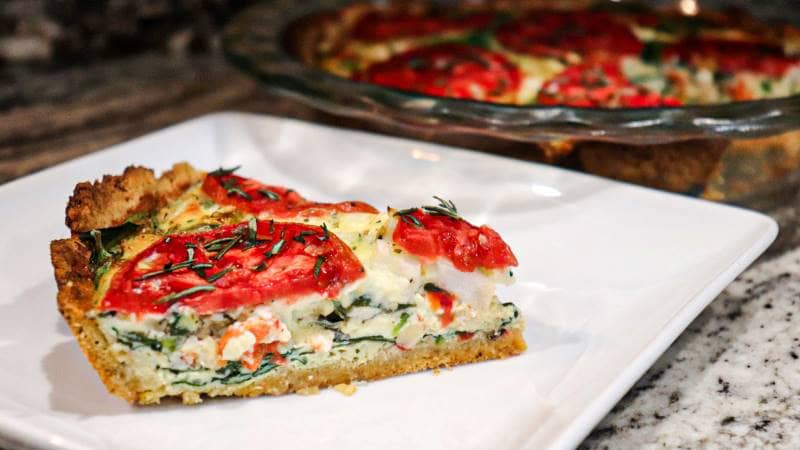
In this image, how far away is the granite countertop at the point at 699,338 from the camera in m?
1.64

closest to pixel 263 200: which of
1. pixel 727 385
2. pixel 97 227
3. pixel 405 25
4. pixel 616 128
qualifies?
Answer: pixel 97 227

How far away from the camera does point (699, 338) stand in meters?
1.96

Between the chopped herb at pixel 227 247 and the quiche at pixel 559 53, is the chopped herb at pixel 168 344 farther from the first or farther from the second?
the quiche at pixel 559 53

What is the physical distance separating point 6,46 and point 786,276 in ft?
11.8

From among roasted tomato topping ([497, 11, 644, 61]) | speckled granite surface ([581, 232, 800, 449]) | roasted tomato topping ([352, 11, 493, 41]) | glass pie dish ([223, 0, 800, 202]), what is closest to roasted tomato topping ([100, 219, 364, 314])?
speckled granite surface ([581, 232, 800, 449])

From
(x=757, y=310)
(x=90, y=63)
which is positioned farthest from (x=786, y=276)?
(x=90, y=63)

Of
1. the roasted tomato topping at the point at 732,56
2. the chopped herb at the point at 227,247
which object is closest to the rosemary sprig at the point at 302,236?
the chopped herb at the point at 227,247

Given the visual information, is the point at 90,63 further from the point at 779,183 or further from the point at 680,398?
the point at 680,398

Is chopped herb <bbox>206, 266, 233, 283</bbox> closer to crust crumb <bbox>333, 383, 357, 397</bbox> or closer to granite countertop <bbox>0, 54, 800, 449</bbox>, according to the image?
crust crumb <bbox>333, 383, 357, 397</bbox>

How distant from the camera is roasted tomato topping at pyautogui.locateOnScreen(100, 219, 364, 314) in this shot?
1.61 m

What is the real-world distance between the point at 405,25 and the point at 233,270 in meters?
2.49

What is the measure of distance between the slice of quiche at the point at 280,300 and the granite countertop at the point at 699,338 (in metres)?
0.32

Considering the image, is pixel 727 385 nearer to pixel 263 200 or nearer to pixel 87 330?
pixel 263 200

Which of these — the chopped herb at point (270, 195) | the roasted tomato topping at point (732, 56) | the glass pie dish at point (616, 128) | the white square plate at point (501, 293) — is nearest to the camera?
the white square plate at point (501, 293)
